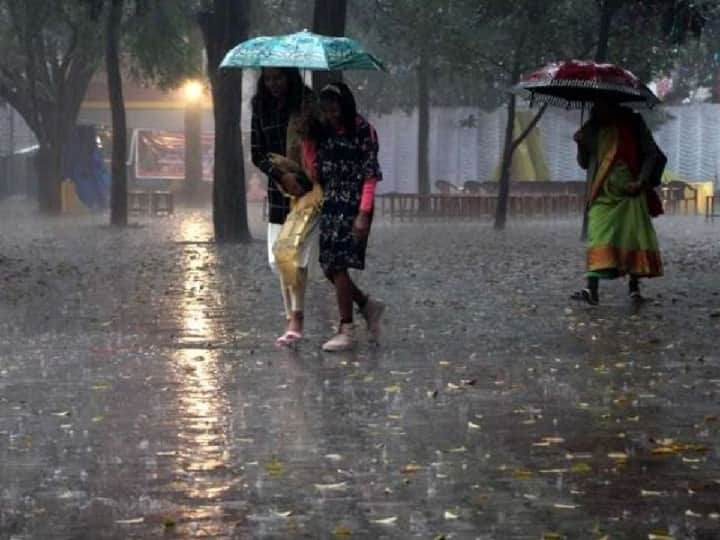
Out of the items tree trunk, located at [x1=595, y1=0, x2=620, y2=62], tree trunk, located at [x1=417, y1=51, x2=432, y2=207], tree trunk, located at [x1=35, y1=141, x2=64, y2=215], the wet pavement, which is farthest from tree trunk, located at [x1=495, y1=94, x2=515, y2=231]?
the wet pavement

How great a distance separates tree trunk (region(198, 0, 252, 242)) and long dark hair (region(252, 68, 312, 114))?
598 inches

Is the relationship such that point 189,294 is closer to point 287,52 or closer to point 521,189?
point 287,52

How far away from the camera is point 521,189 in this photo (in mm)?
47406

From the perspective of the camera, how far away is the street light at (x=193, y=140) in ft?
183

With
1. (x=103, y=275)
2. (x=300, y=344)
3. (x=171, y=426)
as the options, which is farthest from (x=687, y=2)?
(x=171, y=426)

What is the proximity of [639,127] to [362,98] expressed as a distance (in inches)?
1440

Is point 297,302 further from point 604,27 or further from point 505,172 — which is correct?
point 505,172

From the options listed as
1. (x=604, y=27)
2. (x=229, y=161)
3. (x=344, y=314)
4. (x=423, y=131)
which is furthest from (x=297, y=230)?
(x=423, y=131)

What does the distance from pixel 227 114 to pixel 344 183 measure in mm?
15792

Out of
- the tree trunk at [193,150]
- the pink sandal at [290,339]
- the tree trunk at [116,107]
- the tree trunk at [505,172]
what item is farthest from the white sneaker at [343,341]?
the tree trunk at [193,150]

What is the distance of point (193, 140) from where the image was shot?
5616 centimetres

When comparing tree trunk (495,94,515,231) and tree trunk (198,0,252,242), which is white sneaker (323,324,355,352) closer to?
tree trunk (198,0,252,242)

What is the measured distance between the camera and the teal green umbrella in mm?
11078

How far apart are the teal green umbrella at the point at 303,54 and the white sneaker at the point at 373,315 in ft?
5.10
